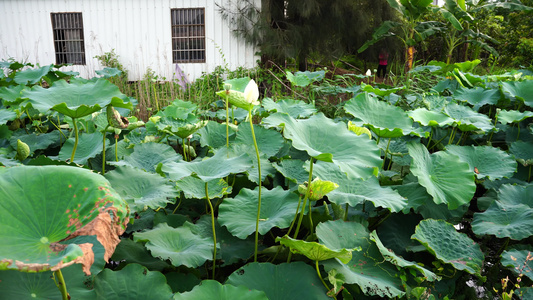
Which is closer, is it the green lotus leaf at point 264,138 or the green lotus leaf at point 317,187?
the green lotus leaf at point 317,187

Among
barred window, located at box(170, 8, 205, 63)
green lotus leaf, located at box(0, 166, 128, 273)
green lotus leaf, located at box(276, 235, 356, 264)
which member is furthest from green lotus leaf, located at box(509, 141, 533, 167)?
barred window, located at box(170, 8, 205, 63)

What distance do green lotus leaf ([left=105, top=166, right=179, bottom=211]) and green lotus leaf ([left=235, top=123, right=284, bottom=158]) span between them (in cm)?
54

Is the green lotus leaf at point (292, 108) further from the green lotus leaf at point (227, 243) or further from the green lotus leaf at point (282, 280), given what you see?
the green lotus leaf at point (282, 280)

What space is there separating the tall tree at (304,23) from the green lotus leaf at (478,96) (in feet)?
18.2

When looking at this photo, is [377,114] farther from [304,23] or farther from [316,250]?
[304,23]

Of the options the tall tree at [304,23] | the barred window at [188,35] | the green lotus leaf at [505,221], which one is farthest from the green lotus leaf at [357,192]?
the barred window at [188,35]

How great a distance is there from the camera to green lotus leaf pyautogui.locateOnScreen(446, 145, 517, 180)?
157 centimetres

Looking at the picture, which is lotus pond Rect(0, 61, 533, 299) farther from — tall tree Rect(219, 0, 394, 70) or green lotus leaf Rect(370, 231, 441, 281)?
tall tree Rect(219, 0, 394, 70)

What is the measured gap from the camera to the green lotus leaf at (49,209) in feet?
2.30

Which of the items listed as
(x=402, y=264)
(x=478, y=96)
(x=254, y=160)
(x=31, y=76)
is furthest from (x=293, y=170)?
(x=31, y=76)

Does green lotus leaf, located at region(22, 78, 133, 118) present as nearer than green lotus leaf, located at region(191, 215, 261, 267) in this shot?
No

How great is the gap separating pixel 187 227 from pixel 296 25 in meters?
7.27

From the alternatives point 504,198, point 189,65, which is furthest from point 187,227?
point 189,65

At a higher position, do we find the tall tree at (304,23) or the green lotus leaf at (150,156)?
the tall tree at (304,23)
